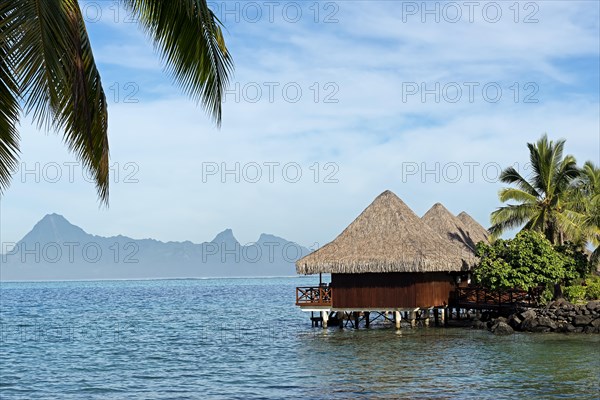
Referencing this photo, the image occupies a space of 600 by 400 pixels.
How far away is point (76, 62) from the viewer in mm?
6371

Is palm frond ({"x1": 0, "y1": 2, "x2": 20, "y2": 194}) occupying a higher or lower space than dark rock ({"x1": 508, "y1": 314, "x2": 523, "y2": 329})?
higher

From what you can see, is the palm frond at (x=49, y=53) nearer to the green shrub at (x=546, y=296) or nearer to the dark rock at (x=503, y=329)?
the dark rock at (x=503, y=329)

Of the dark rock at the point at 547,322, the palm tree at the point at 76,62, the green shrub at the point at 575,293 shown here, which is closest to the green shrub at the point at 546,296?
the green shrub at the point at 575,293

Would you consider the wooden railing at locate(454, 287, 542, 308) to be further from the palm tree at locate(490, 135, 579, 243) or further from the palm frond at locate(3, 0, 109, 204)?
the palm frond at locate(3, 0, 109, 204)

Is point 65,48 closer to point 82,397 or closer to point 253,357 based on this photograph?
point 82,397

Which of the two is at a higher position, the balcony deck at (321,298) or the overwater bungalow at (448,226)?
the overwater bungalow at (448,226)

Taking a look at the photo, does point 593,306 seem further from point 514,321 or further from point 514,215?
point 514,215

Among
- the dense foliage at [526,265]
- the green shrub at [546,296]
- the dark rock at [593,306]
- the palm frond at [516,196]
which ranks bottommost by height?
the dark rock at [593,306]

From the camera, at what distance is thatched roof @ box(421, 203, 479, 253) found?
3866 cm

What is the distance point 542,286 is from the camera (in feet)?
107

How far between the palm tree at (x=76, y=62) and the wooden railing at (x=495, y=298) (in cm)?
2591

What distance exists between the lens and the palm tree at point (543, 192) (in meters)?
32.7

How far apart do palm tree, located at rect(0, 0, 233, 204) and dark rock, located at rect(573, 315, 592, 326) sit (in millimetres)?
24062

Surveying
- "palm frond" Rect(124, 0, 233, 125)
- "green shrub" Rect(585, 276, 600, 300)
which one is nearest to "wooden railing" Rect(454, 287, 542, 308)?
"green shrub" Rect(585, 276, 600, 300)
